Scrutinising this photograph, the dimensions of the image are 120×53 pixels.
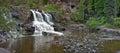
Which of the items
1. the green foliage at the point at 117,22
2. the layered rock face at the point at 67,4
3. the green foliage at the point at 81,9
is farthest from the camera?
the layered rock face at the point at 67,4

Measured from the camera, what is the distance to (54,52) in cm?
3541

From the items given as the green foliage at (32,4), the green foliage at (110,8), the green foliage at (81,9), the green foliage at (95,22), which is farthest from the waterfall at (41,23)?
the green foliage at (110,8)

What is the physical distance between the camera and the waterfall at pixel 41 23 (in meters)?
61.9

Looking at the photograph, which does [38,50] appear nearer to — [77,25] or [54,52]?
[54,52]

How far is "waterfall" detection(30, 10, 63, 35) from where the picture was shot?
61.9 metres

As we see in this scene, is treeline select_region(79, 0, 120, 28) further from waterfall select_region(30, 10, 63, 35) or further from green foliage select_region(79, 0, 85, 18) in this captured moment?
waterfall select_region(30, 10, 63, 35)

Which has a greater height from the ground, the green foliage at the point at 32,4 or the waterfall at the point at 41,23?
the green foliage at the point at 32,4

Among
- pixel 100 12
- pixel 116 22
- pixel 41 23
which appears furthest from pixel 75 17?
pixel 41 23

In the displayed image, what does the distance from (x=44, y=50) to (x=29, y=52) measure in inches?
85.5

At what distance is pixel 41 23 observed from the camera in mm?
66125

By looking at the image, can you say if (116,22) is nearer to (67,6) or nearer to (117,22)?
(117,22)

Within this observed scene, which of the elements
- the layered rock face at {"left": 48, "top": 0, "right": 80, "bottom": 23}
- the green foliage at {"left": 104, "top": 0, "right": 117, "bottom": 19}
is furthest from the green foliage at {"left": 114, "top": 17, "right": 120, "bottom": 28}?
the layered rock face at {"left": 48, "top": 0, "right": 80, "bottom": 23}

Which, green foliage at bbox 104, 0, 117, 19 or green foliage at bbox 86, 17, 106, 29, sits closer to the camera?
green foliage at bbox 86, 17, 106, 29

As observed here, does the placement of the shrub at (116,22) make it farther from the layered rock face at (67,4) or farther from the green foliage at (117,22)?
the layered rock face at (67,4)
